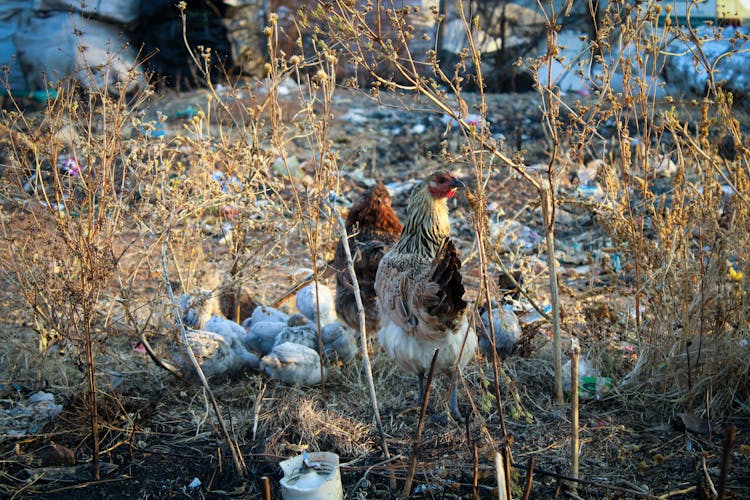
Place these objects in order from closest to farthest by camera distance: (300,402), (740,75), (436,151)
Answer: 1. (300,402)
2. (436,151)
3. (740,75)

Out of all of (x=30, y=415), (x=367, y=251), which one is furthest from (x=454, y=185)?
(x=30, y=415)

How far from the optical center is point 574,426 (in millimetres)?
2699

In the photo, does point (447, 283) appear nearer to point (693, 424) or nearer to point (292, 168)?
point (693, 424)

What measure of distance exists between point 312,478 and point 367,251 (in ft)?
6.45

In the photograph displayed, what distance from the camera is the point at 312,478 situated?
305 centimetres

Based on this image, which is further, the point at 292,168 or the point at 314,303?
the point at 292,168

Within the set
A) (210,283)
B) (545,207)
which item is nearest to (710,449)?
(545,207)

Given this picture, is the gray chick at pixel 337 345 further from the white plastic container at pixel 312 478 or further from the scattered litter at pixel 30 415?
the scattered litter at pixel 30 415

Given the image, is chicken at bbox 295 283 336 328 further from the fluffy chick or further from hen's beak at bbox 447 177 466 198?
hen's beak at bbox 447 177 466 198

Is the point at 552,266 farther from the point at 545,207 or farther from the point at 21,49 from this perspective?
the point at 21,49

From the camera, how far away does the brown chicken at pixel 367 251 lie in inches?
186

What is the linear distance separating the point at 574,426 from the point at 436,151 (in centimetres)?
664

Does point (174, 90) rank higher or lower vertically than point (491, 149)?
lower

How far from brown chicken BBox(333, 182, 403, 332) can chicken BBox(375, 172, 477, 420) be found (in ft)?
1.53
